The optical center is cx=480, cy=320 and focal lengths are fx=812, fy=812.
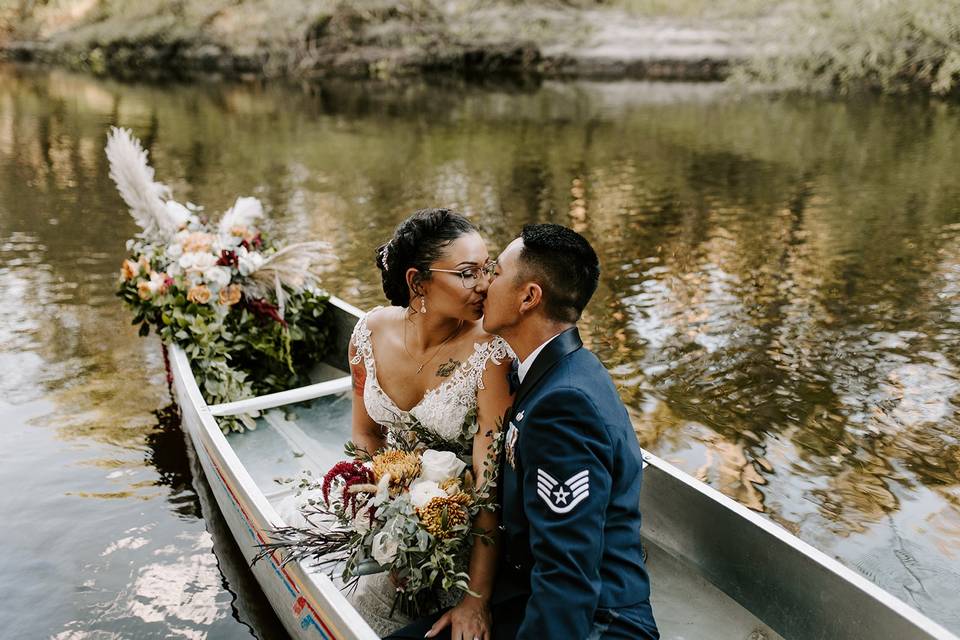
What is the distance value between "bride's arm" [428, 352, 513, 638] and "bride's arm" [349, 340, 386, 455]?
714mm

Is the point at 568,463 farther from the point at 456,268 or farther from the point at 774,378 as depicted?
the point at 774,378

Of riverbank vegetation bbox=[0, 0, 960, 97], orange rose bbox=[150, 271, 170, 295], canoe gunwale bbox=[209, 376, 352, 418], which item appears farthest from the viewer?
riverbank vegetation bbox=[0, 0, 960, 97]

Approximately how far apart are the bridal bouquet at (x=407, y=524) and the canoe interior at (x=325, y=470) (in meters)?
0.39

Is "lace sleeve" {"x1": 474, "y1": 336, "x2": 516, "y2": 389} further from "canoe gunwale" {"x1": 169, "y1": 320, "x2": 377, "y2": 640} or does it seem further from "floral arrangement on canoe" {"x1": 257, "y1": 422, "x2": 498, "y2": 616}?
"canoe gunwale" {"x1": 169, "y1": 320, "x2": 377, "y2": 640}

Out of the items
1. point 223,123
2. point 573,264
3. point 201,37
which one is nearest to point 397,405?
point 573,264

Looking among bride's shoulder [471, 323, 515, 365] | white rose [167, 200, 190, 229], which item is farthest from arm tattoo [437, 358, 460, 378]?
white rose [167, 200, 190, 229]

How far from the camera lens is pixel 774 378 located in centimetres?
652

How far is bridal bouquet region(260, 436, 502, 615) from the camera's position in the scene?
254 centimetres

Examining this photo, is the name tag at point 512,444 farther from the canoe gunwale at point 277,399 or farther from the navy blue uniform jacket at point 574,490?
the canoe gunwale at point 277,399

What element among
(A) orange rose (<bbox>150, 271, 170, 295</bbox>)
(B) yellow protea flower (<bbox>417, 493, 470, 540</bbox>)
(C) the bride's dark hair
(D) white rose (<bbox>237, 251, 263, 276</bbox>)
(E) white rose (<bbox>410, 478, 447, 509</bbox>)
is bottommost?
(B) yellow protea flower (<bbox>417, 493, 470, 540</bbox>)

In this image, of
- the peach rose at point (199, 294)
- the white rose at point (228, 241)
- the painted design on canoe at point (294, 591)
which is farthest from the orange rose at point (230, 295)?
the painted design on canoe at point (294, 591)

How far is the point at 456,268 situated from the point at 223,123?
20.7m

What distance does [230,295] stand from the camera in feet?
17.0

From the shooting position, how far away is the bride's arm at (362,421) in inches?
132
